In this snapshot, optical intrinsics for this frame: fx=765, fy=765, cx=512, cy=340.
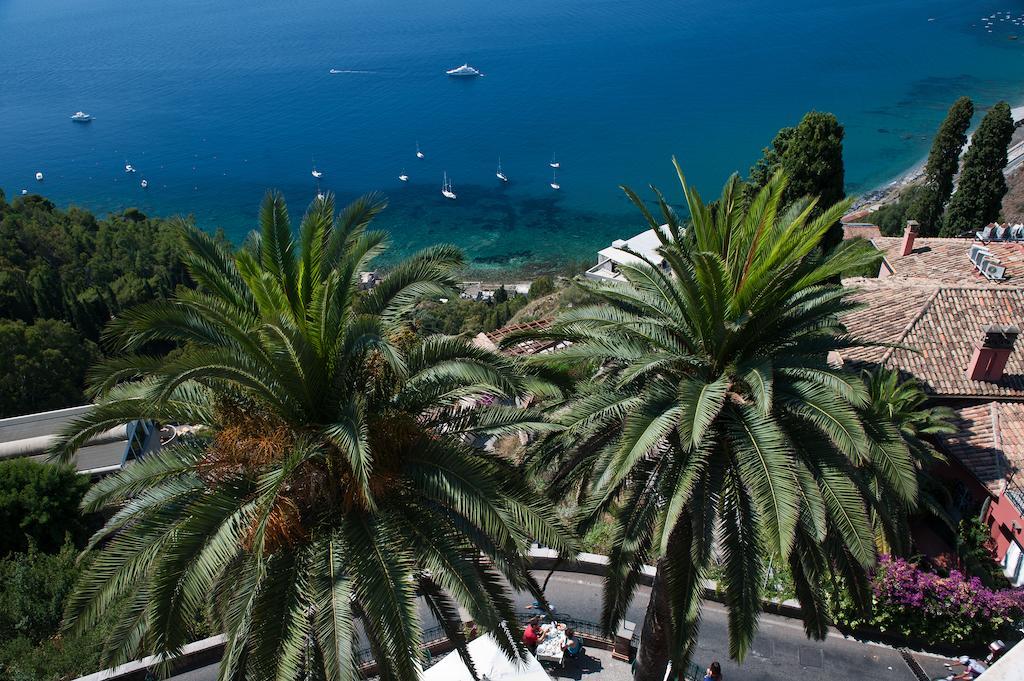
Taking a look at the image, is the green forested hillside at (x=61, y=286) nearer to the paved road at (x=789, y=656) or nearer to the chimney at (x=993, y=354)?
the paved road at (x=789, y=656)

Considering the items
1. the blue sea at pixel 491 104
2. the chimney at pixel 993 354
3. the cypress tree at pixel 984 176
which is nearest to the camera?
the chimney at pixel 993 354

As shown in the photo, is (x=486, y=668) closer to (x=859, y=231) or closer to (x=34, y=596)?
(x=34, y=596)

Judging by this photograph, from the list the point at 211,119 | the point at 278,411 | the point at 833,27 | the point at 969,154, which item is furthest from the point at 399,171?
the point at 833,27

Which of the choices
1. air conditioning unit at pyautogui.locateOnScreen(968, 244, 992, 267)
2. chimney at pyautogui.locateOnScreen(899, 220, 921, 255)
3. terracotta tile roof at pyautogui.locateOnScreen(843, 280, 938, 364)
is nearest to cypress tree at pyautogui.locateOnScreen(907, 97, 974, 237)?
chimney at pyautogui.locateOnScreen(899, 220, 921, 255)

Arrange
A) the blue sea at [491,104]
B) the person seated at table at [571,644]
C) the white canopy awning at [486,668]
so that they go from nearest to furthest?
the white canopy awning at [486,668]
the person seated at table at [571,644]
the blue sea at [491,104]

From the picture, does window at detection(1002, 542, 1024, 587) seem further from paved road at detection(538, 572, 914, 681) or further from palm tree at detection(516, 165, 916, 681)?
palm tree at detection(516, 165, 916, 681)

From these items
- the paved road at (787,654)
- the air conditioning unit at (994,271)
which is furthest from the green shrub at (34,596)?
the air conditioning unit at (994,271)
